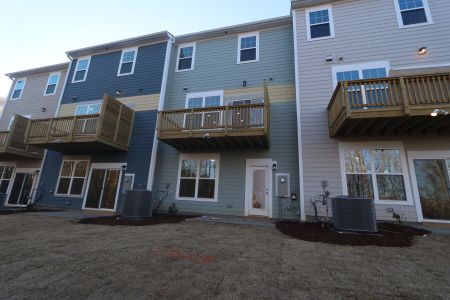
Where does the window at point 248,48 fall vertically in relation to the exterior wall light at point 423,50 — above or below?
above

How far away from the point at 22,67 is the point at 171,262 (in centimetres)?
1920

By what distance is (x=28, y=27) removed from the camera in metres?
11.6

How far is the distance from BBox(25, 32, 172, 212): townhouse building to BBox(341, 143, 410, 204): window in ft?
27.6

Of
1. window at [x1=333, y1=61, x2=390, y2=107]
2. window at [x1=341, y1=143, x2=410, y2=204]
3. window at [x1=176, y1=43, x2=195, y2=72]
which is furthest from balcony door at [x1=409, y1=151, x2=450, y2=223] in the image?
window at [x1=176, y1=43, x2=195, y2=72]

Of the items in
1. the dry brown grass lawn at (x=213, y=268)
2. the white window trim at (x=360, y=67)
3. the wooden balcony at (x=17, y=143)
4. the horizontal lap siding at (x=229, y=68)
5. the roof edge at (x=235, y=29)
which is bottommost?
the dry brown grass lawn at (x=213, y=268)

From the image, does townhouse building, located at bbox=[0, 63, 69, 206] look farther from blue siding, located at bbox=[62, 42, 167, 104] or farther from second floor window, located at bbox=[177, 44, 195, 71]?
second floor window, located at bbox=[177, 44, 195, 71]

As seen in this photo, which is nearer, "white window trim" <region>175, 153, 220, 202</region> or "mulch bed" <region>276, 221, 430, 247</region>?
"mulch bed" <region>276, 221, 430, 247</region>

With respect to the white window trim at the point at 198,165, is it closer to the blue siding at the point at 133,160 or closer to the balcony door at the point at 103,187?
the blue siding at the point at 133,160

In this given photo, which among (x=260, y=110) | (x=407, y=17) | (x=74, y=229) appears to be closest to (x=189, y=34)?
(x=260, y=110)

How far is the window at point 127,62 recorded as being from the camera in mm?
11672

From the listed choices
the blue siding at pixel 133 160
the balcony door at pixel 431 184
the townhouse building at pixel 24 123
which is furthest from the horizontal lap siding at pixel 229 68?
the townhouse building at pixel 24 123

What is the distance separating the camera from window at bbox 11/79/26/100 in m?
14.6

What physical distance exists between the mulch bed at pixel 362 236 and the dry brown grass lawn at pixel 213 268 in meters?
0.33

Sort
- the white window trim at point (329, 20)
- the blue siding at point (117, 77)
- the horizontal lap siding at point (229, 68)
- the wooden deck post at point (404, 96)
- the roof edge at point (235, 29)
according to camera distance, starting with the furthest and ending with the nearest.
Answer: the blue siding at point (117, 77), the roof edge at point (235, 29), the horizontal lap siding at point (229, 68), the white window trim at point (329, 20), the wooden deck post at point (404, 96)
